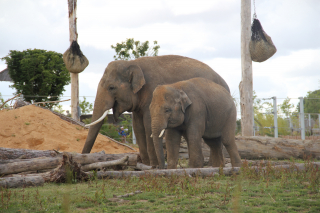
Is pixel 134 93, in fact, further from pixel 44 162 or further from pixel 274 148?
pixel 274 148

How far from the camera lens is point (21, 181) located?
640 centimetres

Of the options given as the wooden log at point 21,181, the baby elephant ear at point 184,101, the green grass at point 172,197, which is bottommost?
the green grass at point 172,197

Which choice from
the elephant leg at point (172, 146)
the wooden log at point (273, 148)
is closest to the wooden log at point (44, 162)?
the elephant leg at point (172, 146)

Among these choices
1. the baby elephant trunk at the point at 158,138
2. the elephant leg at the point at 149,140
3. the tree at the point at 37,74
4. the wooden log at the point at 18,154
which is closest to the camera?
the baby elephant trunk at the point at 158,138

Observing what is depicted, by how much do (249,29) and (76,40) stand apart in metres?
7.72

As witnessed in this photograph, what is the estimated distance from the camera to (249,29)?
47.3ft

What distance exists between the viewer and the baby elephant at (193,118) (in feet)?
26.3

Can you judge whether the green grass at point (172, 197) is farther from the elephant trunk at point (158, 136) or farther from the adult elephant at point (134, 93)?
the adult elephant at point (134, 93)

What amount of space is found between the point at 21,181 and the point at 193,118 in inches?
149

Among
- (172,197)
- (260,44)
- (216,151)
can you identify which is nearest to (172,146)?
(216,151)

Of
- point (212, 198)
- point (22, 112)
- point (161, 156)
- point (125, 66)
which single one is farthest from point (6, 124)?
point (212, 198)

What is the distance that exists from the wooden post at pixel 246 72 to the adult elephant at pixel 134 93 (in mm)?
5706

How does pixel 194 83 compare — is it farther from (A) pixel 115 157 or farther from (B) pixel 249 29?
(B) pixel 249 29

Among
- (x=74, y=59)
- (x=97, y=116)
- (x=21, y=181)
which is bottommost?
(x=21, y=181)
